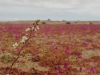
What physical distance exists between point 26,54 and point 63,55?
213 cm

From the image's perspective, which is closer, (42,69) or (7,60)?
(42,69)

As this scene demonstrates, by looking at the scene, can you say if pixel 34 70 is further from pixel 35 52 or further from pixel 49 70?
pixel 35 52

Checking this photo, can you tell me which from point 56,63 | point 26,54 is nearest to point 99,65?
point 56,63

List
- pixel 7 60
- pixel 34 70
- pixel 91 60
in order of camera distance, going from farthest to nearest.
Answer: pixel 91 60 < pixel 7 60 < pixel 34 70

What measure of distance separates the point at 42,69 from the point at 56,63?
997 millimetres

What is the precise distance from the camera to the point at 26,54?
11.6m

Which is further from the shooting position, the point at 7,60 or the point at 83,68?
the point at 7,60

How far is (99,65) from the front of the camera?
9.58 metres

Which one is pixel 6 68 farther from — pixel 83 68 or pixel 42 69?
pixel 83 68

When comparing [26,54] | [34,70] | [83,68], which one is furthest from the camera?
[26,54]

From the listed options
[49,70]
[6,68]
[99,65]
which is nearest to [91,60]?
[99,65]

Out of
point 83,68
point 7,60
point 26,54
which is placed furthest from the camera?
point 26,54

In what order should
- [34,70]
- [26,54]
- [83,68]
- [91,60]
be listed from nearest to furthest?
[34,70], [83,68], [91,60], [26,54]

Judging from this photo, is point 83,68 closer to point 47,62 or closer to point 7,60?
point 47,62
